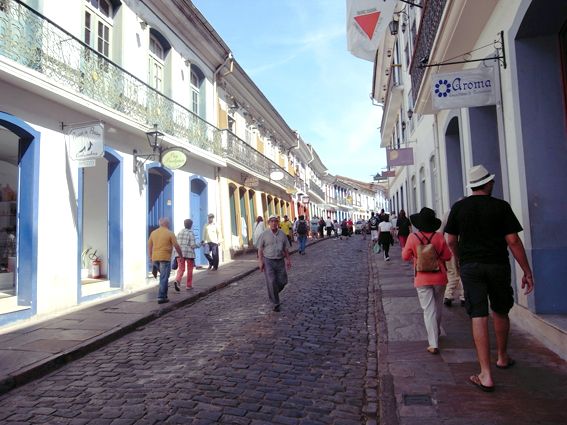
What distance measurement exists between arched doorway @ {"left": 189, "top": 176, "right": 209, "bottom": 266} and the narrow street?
7395 mm

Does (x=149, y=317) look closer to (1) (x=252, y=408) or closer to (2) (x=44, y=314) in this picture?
(2) (x=44, y=314)

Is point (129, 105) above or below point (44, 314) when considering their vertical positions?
above

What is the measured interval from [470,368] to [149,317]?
508cm

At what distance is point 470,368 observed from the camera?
4211 mm

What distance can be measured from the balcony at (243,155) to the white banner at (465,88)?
10.6 meters

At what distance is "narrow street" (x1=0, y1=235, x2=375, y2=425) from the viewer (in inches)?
142

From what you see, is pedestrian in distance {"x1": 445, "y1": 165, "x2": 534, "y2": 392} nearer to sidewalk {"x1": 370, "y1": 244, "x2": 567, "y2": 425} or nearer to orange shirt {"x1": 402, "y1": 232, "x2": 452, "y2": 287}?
sidewalk {"x1": 370, "y1": 244, "x2": 567, "y2": 425}

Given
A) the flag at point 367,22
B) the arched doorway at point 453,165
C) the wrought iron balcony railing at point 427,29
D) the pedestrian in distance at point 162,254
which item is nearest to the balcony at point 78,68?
the pedestrian in distance at point 162,254

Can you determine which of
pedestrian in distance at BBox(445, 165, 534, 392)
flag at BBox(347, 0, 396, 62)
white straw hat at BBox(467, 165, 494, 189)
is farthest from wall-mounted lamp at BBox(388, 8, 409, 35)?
pedestrian in distance at BBox(445, 165, 534, 392)

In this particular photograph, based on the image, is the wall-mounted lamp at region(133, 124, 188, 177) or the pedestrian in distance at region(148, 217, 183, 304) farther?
the wall-mounted lamp at region(133, 124, 188, 177)

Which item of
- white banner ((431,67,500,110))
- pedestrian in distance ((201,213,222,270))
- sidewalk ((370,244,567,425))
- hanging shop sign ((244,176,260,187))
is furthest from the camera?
hanging shop sign ((244,176,260,187))

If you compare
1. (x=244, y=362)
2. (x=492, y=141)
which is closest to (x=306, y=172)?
(x=492, y=141)

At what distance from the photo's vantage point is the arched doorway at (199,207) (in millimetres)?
14805

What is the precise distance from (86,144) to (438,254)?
6.52 m
